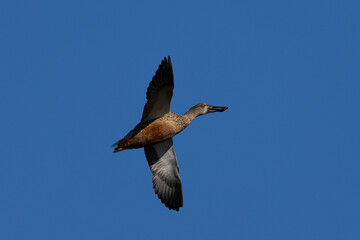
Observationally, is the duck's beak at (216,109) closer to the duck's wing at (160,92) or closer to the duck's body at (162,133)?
the duck's body at (162,133)

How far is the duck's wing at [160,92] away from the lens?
1350 cm

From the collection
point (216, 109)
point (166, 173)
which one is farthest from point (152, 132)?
point (216, 109)

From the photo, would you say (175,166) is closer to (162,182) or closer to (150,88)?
(162,182)

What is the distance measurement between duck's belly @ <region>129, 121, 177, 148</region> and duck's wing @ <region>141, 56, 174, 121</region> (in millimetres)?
285

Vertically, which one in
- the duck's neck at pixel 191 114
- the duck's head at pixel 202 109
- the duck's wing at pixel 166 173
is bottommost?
the duck's wing at pixel 166 173

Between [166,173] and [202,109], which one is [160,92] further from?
[166,173]

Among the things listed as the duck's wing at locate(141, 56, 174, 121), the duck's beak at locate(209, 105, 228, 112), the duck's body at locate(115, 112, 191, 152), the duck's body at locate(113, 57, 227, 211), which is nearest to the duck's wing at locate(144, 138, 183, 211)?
the duck's body at locate(113, 57, 227, 211)

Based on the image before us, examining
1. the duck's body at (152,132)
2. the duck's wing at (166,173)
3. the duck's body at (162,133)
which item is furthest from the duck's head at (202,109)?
the duck's wing at (166,173)

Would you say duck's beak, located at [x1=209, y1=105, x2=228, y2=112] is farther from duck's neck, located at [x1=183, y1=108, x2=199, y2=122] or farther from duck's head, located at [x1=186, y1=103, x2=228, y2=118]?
duck's neck, located at [x1=183, y1=108, x2=199, y2=122]

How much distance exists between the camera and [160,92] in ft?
45.3

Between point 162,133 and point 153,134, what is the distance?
215mm

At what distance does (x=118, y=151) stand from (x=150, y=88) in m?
1.62

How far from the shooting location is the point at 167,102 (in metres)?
14.0

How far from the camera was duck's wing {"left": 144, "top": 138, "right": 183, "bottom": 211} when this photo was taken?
15048 millimetres
